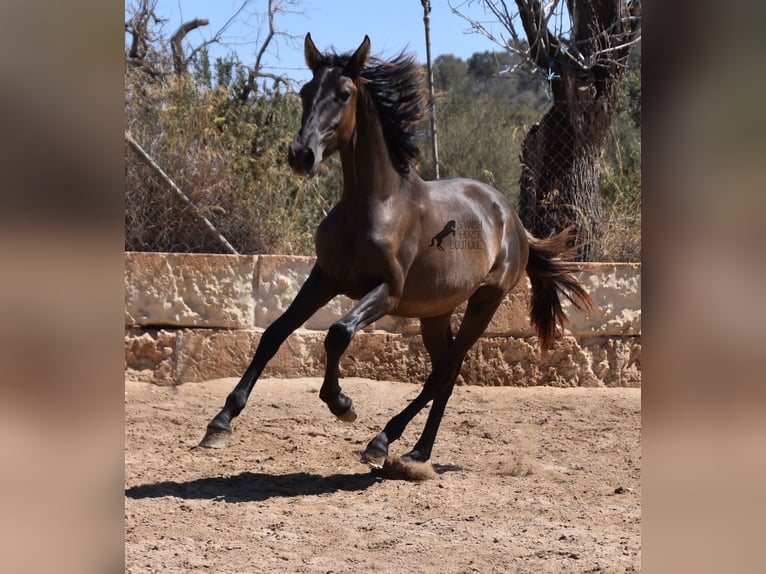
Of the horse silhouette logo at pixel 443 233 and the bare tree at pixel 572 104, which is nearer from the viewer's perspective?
the horse silhouette logo at pixel 443 233

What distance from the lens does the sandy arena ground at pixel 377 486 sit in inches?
132

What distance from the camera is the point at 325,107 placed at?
173 inches

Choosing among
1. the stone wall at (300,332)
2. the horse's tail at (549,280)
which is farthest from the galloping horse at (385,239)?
the stone wall at (300,332)

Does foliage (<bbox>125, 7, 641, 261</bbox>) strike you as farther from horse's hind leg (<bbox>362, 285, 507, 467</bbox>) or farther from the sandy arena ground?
horse's hind leg (<bbox>362, 285, 507, 467</bbox>)

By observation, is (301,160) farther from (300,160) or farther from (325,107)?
(325,107)

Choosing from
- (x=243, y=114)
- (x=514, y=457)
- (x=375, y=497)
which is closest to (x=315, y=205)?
(x=243, y=114)

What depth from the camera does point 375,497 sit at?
4.45 metres

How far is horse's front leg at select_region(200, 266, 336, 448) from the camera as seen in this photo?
4.15m

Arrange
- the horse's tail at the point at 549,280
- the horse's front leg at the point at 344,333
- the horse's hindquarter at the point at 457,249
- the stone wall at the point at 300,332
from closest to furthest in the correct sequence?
the horse's front leg at the point at 344,333, the horse's hindquarter at the point at 457,249, the horse's tail at the point at 549,280, the stone wall at the point at 300,332

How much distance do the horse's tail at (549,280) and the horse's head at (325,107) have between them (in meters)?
2.11

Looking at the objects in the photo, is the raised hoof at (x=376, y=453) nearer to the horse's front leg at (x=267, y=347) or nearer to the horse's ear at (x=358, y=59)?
the horse's front leg at (x=267, y=347)

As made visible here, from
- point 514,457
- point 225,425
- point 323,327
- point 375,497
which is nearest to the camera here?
point 225,425
